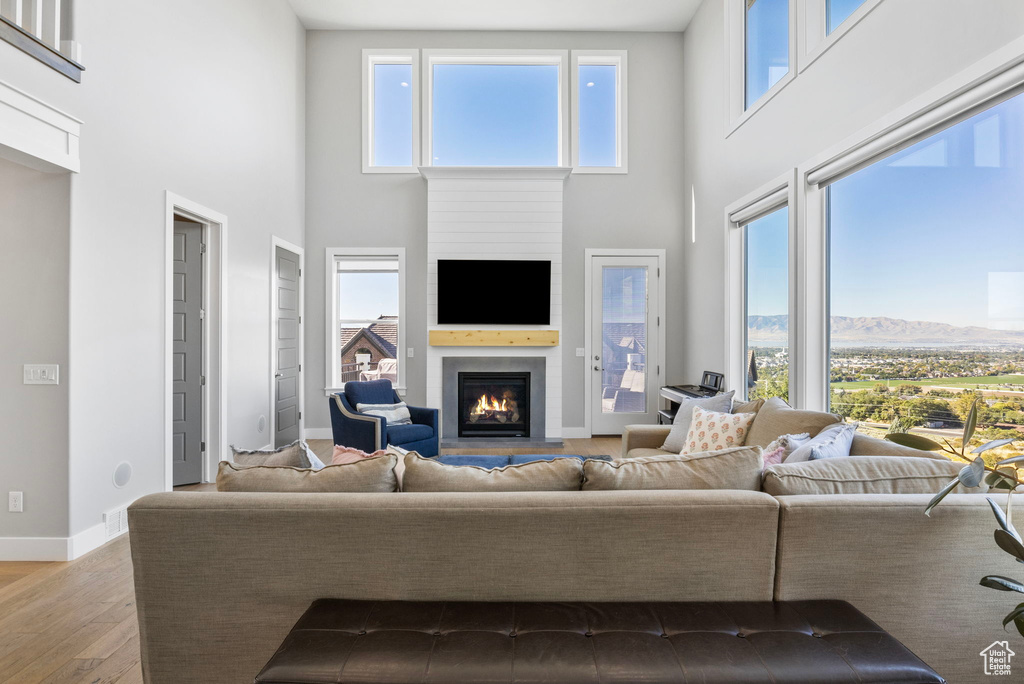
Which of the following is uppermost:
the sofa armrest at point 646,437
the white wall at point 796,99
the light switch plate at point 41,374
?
the white wall at point 796,99

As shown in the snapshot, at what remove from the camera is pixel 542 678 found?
1225 millimetres

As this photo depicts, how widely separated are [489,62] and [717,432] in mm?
5143

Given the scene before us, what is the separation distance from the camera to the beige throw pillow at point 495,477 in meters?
1.71

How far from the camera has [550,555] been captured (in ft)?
5.21

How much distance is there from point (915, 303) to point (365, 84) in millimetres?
5830

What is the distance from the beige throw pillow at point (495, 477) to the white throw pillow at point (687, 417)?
1.93 metres

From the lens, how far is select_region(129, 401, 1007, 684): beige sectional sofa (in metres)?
1.58

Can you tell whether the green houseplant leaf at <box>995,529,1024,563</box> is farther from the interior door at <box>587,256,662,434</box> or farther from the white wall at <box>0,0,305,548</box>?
the interior door at <box>587,256,662,434</box>

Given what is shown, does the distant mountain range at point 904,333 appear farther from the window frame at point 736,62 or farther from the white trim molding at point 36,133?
the white trim molding at point 36,133

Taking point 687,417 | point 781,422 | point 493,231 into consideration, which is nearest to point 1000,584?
point 781,422

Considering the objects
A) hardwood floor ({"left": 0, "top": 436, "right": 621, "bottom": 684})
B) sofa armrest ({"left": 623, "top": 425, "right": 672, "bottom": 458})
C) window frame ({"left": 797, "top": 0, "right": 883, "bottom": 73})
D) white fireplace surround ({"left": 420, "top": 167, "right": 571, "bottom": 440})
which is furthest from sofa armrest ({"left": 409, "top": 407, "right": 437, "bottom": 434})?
window frame ({"left": 797, "top": 0, "right": 883, "bottom": 73})

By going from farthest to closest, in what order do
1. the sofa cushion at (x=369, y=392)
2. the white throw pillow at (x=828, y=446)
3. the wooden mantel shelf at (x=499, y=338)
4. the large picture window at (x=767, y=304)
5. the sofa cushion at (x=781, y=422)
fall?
the wooden mantel shelf at (x=499, y=338) → the sofa cushion at (x=369, y=392) → the large picture window at (x=767, y=304) → the sofa cushion at (x=781, y=422) → the white throw pillow at (x=828, y=446)

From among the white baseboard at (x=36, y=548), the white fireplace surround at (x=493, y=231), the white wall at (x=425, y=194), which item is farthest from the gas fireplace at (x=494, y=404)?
the white baseboard at (x=36, y=548)

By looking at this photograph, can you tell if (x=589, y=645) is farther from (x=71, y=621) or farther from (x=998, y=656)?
(x=71, y=621)
